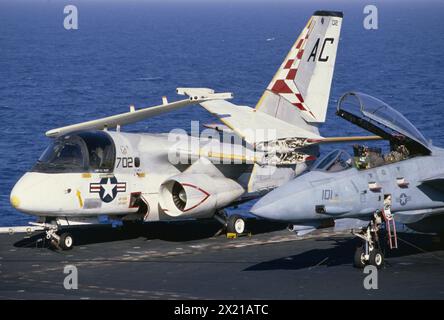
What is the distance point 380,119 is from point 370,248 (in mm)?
2801

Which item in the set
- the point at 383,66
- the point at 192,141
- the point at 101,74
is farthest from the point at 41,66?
the point at 192,141

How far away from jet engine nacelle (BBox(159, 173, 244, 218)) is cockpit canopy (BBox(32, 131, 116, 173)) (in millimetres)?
1699

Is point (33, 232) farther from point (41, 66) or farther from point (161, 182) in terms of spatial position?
point (41, 66)

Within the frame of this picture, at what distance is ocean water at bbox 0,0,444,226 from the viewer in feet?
196

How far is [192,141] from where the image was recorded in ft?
93.0

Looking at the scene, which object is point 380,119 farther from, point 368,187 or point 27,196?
point 27,196

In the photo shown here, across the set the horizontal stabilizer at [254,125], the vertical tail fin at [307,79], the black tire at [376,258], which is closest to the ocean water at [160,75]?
the vertical tail fin at [307,79]

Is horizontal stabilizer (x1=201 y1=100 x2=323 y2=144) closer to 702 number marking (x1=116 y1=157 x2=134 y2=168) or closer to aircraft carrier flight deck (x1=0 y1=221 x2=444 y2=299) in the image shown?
Result: aircraft carrier flight deck (x1=0 y1=221 x2=444 y2=299)

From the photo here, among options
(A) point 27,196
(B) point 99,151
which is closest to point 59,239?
(A) point 27,196

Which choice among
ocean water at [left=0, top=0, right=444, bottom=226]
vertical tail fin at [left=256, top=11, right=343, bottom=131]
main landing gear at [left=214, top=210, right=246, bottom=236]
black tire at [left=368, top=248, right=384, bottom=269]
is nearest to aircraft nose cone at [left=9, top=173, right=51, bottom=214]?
main landing gear at [left=214, top=210, right=246, bottom=236]

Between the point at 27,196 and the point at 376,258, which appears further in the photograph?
the point at 27,196

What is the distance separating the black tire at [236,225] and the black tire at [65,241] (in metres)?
4.41

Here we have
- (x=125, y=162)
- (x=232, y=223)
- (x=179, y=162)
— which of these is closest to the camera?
(x=125, y=162)

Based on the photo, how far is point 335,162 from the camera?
2238cm
